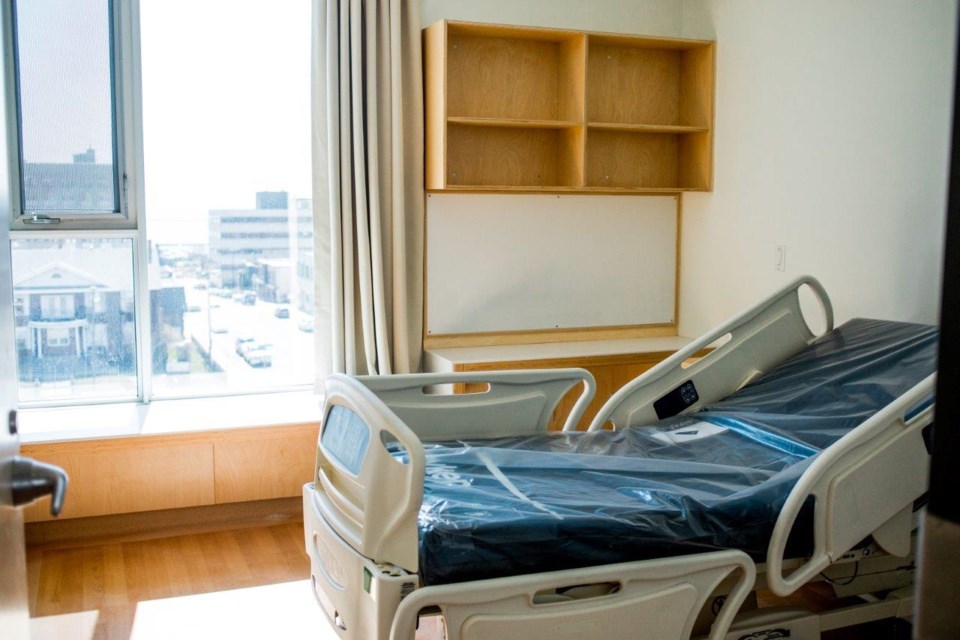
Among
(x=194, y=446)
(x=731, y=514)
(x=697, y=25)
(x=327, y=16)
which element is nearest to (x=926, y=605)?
(x=731, y=514)

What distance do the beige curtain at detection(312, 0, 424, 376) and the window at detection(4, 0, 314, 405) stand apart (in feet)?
0.89

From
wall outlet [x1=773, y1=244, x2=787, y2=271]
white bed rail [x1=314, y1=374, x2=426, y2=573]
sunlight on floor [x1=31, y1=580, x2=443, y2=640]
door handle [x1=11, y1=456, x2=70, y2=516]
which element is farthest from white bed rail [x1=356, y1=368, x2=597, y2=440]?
door handle [x1=11, y1=456, x2=70, y2=516]

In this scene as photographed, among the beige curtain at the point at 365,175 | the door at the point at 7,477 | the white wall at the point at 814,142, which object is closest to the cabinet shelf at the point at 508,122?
the beige curtain at the point at 365,175

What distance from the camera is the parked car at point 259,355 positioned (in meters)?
4.25

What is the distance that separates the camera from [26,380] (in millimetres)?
3918

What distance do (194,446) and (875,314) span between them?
2.60 m

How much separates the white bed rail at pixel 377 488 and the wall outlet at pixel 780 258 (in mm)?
2209

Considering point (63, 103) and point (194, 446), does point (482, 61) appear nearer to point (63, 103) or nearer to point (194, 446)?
point (63, 103)

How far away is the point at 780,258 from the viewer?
12.8ft

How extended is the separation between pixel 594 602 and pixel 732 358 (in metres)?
1.33

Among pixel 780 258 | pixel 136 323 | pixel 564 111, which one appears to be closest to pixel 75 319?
pixel 136 323

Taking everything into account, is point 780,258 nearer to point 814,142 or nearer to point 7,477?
point 814,142

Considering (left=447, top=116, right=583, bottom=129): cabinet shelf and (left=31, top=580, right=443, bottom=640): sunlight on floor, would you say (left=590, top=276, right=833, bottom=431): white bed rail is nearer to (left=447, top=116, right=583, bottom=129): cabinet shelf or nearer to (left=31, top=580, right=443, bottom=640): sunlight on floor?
(left=31, top=580, right=443, bottom=640): sunlight on floor

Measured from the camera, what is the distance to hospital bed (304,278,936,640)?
2.05m
